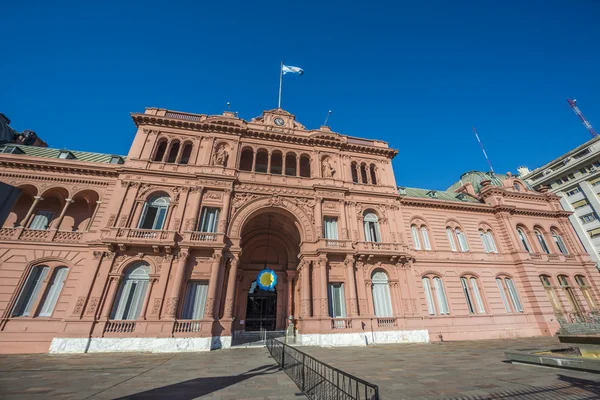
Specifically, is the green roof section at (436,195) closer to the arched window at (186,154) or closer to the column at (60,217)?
the arched window at (186,154)

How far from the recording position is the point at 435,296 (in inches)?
797

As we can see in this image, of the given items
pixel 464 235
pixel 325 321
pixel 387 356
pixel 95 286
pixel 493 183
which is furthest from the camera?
pixel 493 183

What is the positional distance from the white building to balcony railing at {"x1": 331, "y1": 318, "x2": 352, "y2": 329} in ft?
144

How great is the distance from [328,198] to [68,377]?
17417mm

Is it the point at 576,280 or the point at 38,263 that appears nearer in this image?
the point at 38,263

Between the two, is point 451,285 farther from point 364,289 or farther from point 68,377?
point 68,377

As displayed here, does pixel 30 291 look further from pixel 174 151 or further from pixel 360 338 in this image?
pixel 360 338

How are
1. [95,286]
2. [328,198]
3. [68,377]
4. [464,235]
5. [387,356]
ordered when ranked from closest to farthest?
[68,377] → [387,356] → [95,286] → [328,198] → [464,235]

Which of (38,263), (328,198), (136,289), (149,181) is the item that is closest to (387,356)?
(328,198)

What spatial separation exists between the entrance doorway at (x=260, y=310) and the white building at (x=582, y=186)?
47.2 metres

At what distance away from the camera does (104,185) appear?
1848 centimetres

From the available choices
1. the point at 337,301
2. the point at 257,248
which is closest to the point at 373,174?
the point at 337,301

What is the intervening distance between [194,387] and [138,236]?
12.3m

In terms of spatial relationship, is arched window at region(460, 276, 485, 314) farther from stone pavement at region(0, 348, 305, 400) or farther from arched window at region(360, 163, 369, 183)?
stone pavement at region(0, 348, 305, 400)
